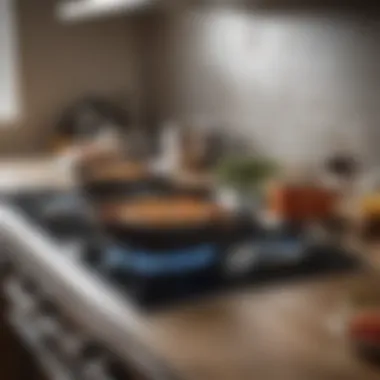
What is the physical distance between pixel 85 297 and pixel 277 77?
1.14m

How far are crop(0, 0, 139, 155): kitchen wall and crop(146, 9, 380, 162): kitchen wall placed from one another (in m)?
0.18

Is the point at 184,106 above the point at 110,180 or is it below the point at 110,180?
above

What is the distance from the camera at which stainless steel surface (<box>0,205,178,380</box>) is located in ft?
4.49

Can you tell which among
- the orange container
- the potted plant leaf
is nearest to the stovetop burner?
the orange container

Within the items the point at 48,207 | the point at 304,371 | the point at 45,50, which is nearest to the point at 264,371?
the point at 304,371

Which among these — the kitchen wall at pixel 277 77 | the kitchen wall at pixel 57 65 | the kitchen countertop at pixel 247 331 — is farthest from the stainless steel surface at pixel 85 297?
the kitchen wall at pixel 57 65

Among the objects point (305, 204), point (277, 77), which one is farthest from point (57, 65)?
point (305, 204)

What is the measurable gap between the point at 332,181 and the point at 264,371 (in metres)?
1.01

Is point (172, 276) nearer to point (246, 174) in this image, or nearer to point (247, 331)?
point (247, 331)

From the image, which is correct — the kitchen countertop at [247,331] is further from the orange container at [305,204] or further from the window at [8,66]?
the window at [8,66]

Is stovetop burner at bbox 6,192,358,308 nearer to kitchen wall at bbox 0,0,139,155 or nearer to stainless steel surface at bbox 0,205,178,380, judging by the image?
stainless steel surface at bbox 0,205,178,380

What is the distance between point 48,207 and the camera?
2264 millimetres

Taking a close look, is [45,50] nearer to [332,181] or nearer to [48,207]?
[48,207]

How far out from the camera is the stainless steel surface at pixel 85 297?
1368mm
